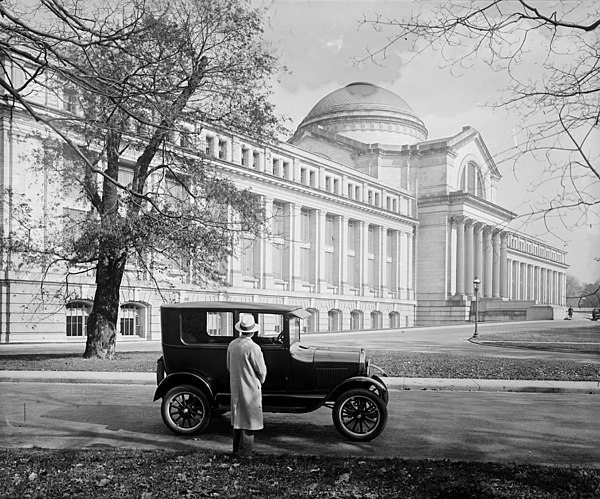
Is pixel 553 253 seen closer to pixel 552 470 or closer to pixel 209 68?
pixel 209 68

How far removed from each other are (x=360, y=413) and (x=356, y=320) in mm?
48079

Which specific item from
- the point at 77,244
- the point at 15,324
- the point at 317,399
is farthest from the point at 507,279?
the point at 317,399

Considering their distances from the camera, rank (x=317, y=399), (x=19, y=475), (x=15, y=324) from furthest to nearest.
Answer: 1. (x=15, y=324)
2. (x=317, y=399)
3. (x=19, y=475)

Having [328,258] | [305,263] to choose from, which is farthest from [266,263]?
[328,258]

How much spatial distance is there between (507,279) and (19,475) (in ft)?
301

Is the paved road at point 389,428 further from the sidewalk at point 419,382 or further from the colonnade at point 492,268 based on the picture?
the colonnade at point 492,268

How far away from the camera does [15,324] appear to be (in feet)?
102

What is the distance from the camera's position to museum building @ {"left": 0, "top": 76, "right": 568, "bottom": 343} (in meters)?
34.4

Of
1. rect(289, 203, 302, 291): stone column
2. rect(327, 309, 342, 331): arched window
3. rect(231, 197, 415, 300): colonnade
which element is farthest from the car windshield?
rect(327, 309, 342, 331): arched window

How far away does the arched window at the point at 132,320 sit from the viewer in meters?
37.9

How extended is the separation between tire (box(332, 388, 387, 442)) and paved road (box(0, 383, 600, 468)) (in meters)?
0.18

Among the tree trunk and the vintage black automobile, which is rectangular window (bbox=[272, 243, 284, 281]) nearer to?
the tree trunk

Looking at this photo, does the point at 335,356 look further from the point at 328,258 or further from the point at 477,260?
the point at 477,260

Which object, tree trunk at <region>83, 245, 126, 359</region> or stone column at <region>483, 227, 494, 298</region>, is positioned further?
stone column at <region>483, 227, 494, 298</region>
